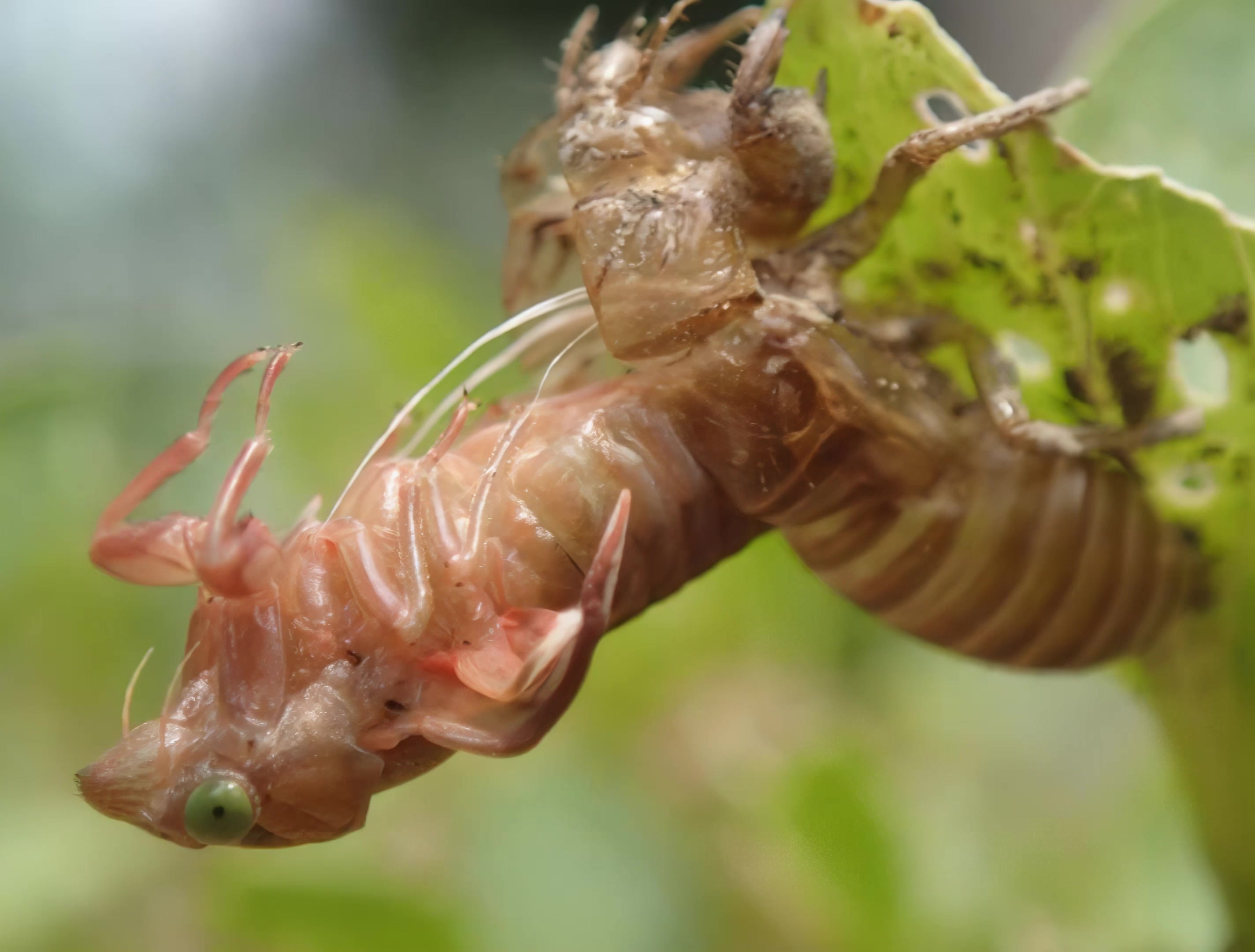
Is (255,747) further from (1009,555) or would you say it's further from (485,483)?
(1009,555)

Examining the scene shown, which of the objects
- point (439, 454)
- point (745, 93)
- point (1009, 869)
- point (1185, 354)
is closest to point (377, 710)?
point (439, 454)

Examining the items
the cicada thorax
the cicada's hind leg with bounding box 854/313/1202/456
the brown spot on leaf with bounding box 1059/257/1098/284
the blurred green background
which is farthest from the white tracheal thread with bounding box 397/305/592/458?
the blurred green background

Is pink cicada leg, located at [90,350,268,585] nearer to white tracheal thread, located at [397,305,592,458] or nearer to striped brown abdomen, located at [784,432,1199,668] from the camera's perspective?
white tracheal thread, located at [397,305,592,458]

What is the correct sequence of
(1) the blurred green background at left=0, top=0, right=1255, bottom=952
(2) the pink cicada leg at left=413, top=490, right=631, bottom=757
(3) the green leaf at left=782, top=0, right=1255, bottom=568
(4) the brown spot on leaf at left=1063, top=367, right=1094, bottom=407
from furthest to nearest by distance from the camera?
(1) the blurred green background at left=0, top=0, right=1255, bottom=952, (4) the brown spot on leaf at left=1063, top=367, right=1094, bottom=407, (3) the green leaf at left=782, top=0, right=1255, bottom=568, (2) the pink cicada leg at left=413, top=490, right=631, bottom=757

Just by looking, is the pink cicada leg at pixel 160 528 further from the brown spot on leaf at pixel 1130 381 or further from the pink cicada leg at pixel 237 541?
the brown spot on leaf at pixel 1130 381

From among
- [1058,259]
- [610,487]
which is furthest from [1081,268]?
[610,487]

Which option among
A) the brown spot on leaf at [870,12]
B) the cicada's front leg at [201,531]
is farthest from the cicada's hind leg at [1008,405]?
the cicada's front leg at [201,531]
